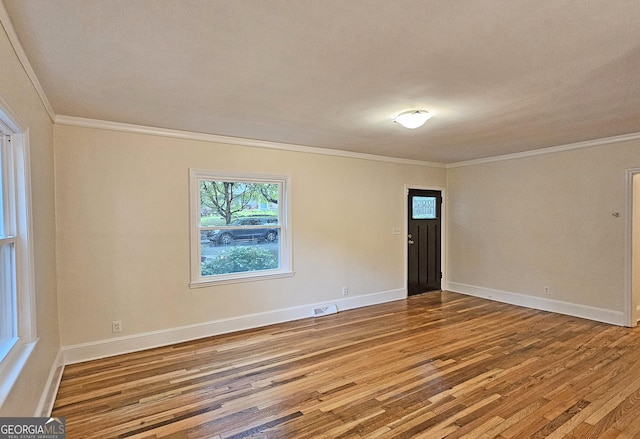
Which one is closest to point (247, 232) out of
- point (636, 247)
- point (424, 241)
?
point (424, 241)

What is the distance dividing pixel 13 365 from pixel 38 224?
107 centimetres

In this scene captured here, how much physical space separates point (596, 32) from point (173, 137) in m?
3.77

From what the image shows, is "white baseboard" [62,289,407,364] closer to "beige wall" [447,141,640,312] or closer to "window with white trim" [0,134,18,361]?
"window with white trim" [0,134,18,361]

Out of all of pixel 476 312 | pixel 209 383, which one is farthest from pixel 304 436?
pixel 476 312

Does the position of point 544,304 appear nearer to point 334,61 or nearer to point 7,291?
point 334,61

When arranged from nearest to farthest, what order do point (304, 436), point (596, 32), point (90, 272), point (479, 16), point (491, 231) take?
point (479, 16) → point (596, 32) → point (304, 436) → point (90, 272) → point (491, 231)

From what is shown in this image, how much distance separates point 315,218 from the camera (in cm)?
504

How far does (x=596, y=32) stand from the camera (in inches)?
73.5

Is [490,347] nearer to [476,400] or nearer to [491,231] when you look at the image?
[476,400]

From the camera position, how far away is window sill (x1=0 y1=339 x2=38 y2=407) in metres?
1.66

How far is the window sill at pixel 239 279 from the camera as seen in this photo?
4133mm

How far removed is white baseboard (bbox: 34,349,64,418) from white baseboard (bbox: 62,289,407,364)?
0.69ft

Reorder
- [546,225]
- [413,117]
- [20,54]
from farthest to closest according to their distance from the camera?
1. [546,225]
2. [413,117]
3. [20,54]

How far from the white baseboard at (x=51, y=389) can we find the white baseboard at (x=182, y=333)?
212mm
